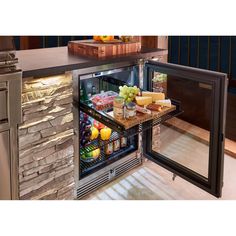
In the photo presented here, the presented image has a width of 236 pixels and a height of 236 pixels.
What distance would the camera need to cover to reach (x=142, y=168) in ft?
8.87

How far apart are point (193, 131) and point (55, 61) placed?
1896mm

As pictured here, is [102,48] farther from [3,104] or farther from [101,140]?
[3,104]

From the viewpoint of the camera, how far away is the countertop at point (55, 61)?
1702mm

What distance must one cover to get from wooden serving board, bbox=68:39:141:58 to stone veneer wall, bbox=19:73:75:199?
32 cm

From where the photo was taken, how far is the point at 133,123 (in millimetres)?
1999

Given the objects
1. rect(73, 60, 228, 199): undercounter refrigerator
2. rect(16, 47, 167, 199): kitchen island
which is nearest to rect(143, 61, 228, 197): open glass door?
rect(73, 60, 228, 199): undercounter refrigerator

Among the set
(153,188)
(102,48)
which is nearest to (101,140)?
(153,188)

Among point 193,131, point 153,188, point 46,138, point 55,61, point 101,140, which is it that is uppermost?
point 55,61

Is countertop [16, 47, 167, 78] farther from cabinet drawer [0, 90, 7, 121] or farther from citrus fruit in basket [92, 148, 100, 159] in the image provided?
citrus fruit in basket [92, 148, 100, 159]

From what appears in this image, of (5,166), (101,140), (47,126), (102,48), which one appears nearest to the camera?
(5,166)

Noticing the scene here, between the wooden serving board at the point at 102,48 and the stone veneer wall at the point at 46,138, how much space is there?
1.04 ft

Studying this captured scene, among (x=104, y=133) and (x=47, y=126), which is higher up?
(x=47, y=126)
